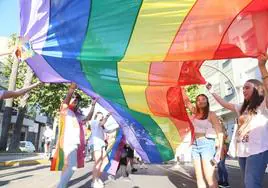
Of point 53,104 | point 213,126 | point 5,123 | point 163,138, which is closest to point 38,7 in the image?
point 213,126

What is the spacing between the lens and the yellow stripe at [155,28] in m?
4.81

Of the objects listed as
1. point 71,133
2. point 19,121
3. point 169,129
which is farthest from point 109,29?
point 19,121

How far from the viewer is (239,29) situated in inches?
204

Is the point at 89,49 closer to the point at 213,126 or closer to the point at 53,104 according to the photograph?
the point at 213,126

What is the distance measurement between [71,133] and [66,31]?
1.67 meters

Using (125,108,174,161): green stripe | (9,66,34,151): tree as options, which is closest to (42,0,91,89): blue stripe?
(125,108,174,161): green stripe

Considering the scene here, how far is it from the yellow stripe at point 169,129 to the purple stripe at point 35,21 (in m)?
3.15

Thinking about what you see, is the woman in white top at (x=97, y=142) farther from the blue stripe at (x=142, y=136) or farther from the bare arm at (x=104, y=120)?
the blue stripe at (x=142, y=136)

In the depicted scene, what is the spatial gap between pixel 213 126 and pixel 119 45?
6.38ft

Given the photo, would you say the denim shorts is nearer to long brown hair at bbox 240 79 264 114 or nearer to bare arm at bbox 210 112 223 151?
bare arm at bbox 210 112 223 151

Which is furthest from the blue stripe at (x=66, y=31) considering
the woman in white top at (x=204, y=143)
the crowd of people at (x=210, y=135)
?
the woman in white top at (x=204, y=143)

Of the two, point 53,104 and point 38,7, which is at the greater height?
point 53,104

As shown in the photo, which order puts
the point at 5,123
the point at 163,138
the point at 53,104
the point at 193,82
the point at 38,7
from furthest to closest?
the point at 53,104, the point at 5,123, the point at 163,138, the point at 193,82, the point at 38,7

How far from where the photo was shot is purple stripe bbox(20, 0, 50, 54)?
5.36 meters
